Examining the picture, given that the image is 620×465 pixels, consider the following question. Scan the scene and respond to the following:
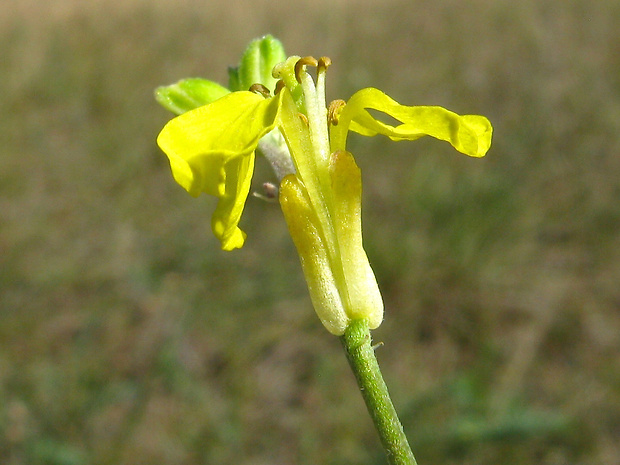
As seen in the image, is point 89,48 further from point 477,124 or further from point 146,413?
point 477,124

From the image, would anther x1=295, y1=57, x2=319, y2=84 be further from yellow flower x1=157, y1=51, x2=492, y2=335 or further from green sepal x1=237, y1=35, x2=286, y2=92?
green sepal x1=237, y1=35, x2=286, y2=92

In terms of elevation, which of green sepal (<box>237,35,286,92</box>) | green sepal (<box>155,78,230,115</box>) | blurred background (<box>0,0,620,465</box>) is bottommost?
blurred background (<box>0,0,620,465</box>)

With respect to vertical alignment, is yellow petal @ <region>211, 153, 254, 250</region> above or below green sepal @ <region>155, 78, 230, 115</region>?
below

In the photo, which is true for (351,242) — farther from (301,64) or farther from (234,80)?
(234,80)

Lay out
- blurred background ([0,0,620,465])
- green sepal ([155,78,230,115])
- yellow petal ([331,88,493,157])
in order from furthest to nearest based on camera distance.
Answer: blurred background ([0,0,620,465]) → green sepal ([155,78,230,115]) → yellow petal ([331,88,493,157])

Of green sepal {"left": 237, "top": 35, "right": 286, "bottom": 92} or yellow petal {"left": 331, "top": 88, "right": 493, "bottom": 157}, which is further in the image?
green sepal {"left": 237, "top": 35, "right": 286, "bottom": 92}

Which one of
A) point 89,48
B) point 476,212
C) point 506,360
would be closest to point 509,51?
point 476,212

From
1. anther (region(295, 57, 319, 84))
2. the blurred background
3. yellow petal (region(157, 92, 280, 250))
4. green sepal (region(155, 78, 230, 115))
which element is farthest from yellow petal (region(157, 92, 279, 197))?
the blurred background
